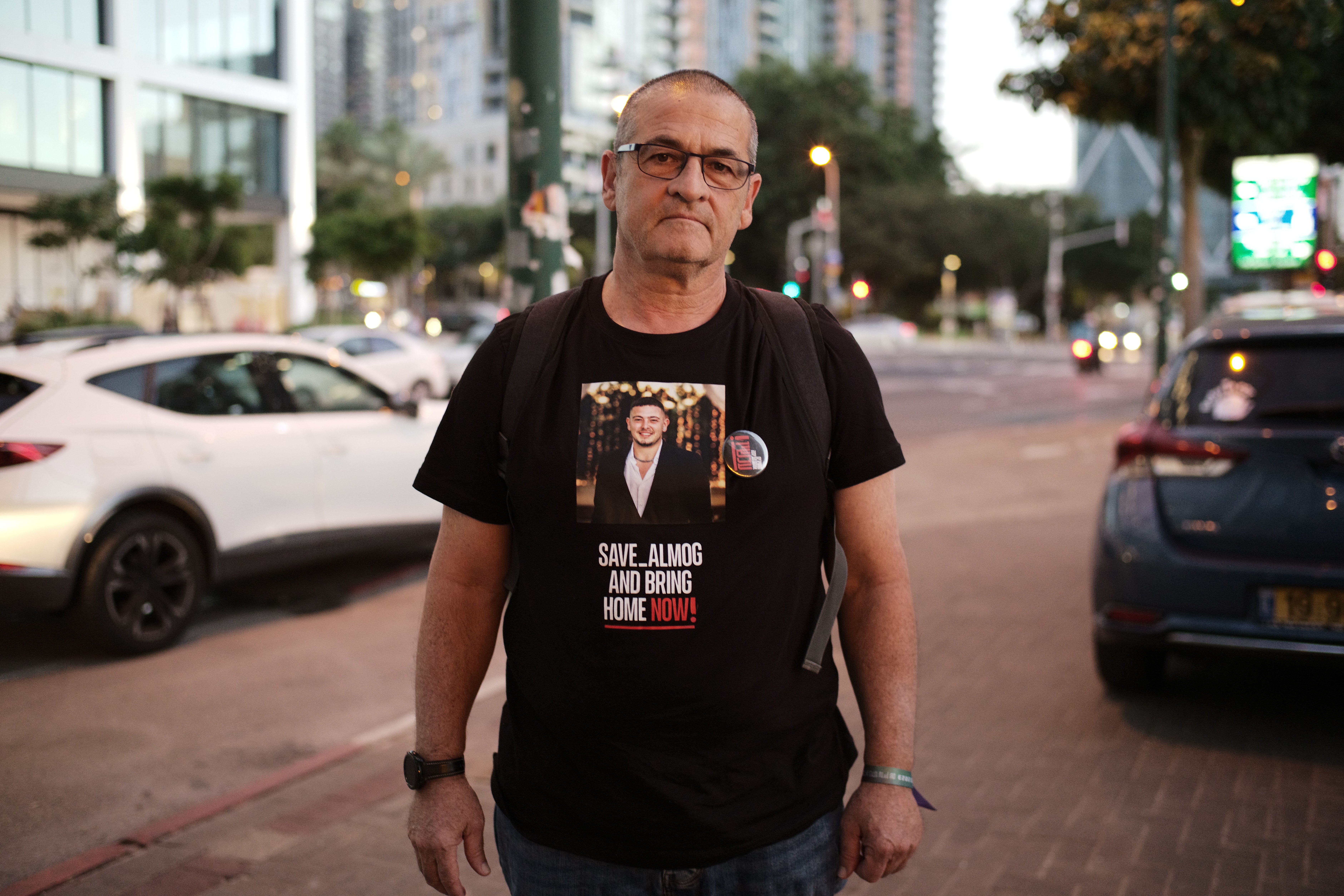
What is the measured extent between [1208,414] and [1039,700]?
4.78 ft

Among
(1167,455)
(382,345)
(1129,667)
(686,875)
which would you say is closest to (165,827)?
(686,875)

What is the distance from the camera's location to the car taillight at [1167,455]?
4.92 m

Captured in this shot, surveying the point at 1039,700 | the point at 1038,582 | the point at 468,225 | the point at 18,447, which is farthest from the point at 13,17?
the point at 468,225

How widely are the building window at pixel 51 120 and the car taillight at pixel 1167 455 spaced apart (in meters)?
19.3

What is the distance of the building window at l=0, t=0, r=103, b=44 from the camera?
1847 cm

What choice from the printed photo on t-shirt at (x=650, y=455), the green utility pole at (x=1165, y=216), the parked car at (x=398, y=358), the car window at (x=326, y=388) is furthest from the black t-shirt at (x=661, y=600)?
the parked car at (x=398, y=358)

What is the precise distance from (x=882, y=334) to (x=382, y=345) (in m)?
33.4

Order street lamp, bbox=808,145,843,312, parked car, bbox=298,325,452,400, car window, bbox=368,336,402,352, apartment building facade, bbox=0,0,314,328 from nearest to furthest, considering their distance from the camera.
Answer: street lamp, bbox=808,145,843,312 < parked car, bbox=298,325,452,400 < car window, bbox=368,336,402,352 < apartment building facade, bbox=0,0,314,328

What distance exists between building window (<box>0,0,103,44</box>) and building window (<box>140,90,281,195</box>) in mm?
3790

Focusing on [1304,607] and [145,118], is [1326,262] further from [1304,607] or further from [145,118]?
[145,118]

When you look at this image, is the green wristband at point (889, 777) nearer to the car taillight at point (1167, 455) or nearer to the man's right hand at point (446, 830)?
the man's right hand at point (446, 830)

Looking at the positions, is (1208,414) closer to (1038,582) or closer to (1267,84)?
(1038,582)

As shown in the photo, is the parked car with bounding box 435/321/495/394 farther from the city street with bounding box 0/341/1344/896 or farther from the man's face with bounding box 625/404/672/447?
the man's face with bounding box 625/404/672/447

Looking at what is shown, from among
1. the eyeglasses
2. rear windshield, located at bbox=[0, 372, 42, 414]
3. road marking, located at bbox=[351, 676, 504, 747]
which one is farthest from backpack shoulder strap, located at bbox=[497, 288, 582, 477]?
rear windshield, located at bbox=[0, 372, 42, 414]
